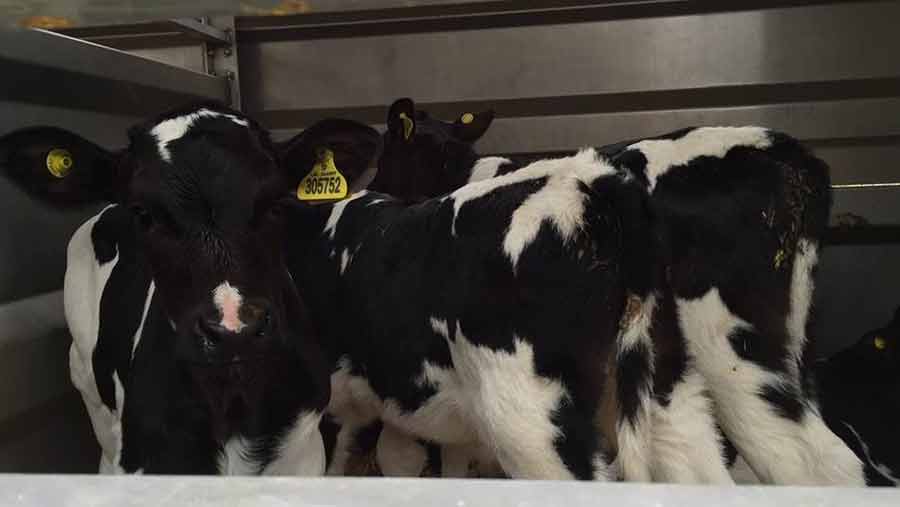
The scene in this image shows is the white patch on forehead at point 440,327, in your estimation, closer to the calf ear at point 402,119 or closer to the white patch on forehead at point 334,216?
the white patch on forehead at point 334,216

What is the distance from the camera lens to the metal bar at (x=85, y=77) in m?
2.35

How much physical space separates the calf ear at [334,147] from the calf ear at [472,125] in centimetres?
139

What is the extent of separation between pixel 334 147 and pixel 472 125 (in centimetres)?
152

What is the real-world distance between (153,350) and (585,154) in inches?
44.8

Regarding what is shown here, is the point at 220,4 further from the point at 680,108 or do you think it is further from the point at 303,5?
the point at 680,108

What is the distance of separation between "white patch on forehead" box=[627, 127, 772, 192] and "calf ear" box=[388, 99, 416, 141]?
56.1 inches

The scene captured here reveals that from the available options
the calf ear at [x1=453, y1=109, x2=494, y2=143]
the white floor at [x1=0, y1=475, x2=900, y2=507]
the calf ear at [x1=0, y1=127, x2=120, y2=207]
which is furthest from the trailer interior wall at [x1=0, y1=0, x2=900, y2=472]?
the white floor at [x1=0, y1=475, x2=900, y2=507]

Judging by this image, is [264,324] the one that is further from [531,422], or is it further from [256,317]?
[531,422]

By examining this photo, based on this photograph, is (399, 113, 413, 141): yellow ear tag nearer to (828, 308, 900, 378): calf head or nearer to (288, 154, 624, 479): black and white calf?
(288, 154, 624, 479): black and white calf

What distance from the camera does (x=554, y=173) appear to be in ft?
6.57

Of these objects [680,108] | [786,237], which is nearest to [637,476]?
[786,237]

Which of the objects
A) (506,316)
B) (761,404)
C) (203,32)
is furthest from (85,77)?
(761,404)

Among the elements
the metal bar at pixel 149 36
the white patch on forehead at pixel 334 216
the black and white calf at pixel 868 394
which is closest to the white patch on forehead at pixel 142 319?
the white patch on forehead at pixel 334 216

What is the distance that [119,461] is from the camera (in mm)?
1935
